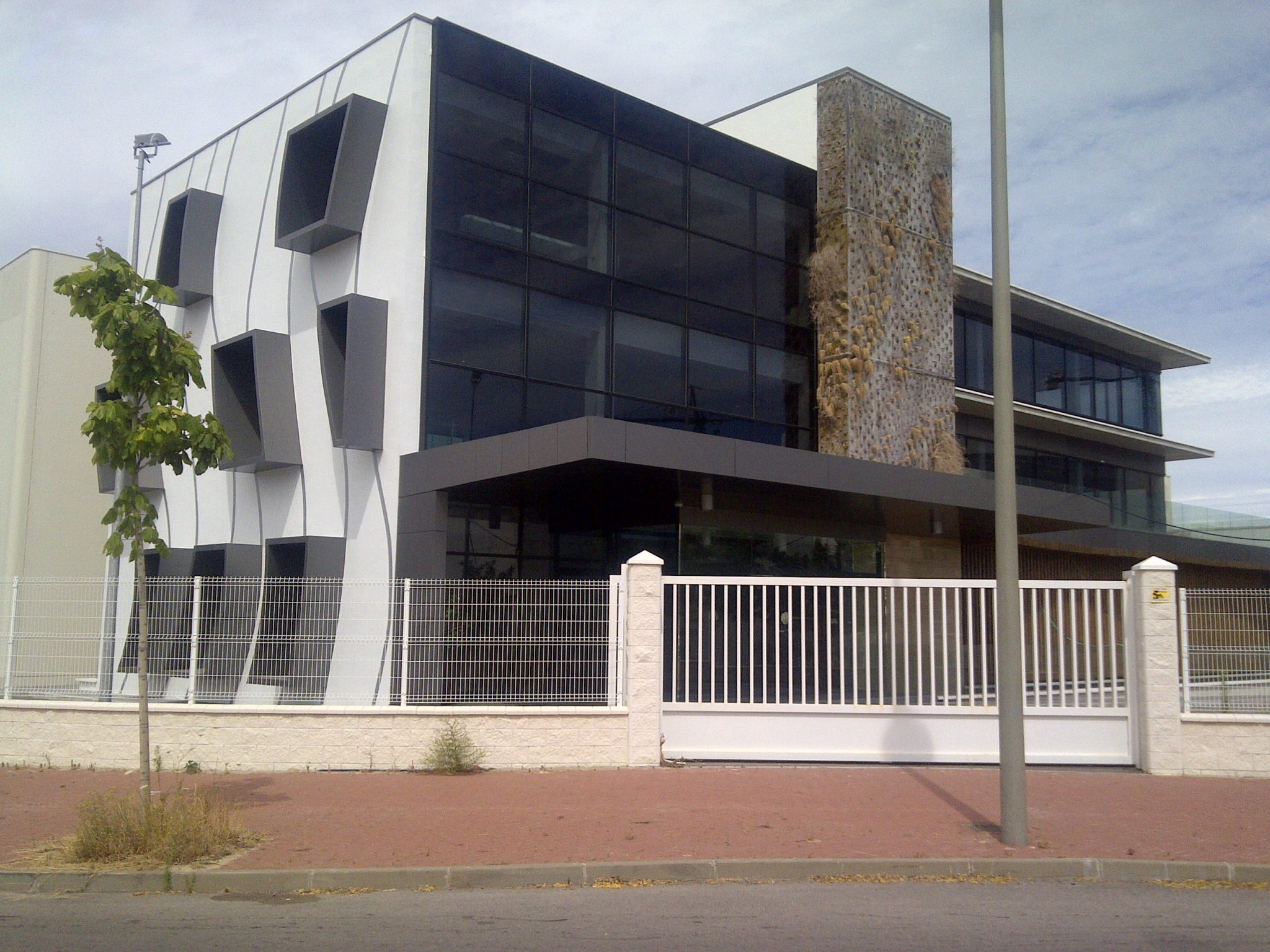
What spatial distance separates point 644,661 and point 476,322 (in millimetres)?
6409

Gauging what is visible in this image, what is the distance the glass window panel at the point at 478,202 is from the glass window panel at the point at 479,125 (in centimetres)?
20

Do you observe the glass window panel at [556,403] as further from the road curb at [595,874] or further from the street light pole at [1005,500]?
the road curb at [595,874]

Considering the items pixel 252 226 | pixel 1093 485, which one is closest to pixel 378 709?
pixel 252 226

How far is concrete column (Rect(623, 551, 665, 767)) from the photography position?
40.1 ft

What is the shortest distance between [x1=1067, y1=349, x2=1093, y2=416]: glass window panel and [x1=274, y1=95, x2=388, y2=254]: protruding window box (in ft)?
62.0

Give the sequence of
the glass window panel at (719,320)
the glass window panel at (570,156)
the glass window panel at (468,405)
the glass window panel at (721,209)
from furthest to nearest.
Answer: the glass window panel at (721,209) < the glass window panel at (719,320) < the glass window panel at (570,156) < the glass window panel at (468,405)

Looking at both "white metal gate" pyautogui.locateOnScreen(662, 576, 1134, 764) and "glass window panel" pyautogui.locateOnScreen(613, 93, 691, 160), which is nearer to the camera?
"white metal gate" pyautogui.locateOnScreen(662, 576, 1134, 764)

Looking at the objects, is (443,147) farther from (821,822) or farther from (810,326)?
(821,822)

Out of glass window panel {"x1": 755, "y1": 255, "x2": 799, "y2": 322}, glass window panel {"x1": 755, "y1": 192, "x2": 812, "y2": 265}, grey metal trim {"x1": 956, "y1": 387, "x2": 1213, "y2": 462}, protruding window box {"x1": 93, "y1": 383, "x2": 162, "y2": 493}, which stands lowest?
protruding window box {"x1": 93, "y1": 383, "x2": 162, "y2": 493}

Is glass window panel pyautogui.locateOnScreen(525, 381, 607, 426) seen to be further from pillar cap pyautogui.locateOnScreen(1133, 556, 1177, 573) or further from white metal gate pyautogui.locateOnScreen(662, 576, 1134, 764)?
pillar cap pyautogui.locateOnScreen(1133, 556, 1177, 573)

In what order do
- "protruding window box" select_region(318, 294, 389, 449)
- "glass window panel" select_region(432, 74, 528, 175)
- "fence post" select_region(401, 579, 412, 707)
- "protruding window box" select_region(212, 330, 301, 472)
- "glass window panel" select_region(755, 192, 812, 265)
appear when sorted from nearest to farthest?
"fence post" select_region(401, 579, 412, 707)
"protruding window box" select_region(318, 294, 389, 449)
"glass window panel" select_region(432, 74, 528, 175)
"protruding window box" select_region(212, 330, 301, 472)
"glass window panel" select_region(755, 192, 812, 265)

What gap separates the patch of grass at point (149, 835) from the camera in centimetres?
805

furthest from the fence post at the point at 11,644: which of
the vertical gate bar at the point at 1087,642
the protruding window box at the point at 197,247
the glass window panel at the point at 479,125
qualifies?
the vertical gate bar at the point at 1087,642

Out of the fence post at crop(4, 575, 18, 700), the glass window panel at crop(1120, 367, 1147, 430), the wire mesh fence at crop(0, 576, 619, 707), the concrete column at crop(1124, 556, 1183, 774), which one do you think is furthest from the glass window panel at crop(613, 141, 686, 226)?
the glass window panel at crop(1120, 367, 1147, 430)
